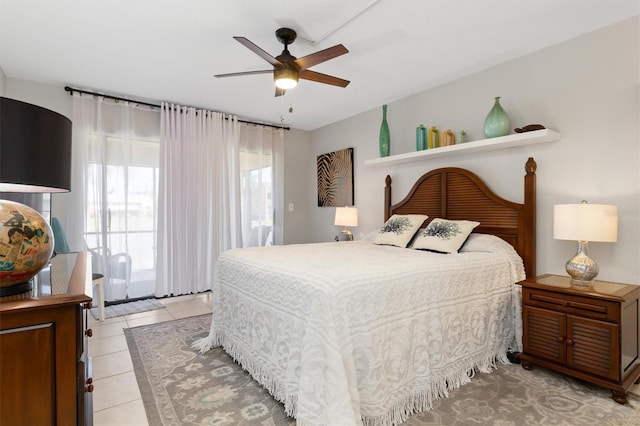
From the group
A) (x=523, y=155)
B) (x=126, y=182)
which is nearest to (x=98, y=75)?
(x=126, y=182)

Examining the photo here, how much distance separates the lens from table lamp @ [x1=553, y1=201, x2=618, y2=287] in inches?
84.7

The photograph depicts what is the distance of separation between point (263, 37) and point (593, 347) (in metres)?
3.14

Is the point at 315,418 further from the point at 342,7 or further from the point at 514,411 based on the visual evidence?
the point at 342,7

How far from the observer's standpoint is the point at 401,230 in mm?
3344

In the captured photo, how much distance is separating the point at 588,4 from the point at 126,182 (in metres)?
4.62

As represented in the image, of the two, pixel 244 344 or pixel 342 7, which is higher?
pixel 342 7

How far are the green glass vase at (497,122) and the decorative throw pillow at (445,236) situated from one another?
0.82m

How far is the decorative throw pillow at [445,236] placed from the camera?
2867 millimetres

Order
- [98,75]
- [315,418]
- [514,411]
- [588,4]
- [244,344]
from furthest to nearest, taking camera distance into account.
A: [98,75]
[244,344]
[588,4]
[514,411]
[315,418]

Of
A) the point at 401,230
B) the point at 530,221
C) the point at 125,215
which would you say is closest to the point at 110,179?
the point at 125,215

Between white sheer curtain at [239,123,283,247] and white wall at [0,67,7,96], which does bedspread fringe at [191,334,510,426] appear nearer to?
white sheer curtain at [239,123,283,247]

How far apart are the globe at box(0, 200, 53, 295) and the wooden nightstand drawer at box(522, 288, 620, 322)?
9.06ft

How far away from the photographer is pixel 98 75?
132 inches

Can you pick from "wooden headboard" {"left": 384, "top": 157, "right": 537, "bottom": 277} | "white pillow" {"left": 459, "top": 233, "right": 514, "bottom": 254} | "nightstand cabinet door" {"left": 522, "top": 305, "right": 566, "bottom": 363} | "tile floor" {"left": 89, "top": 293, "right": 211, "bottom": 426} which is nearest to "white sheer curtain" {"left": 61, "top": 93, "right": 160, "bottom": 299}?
"tile floor" {"left": 89, "top": 293, "right": 211, "bottom": 426}
